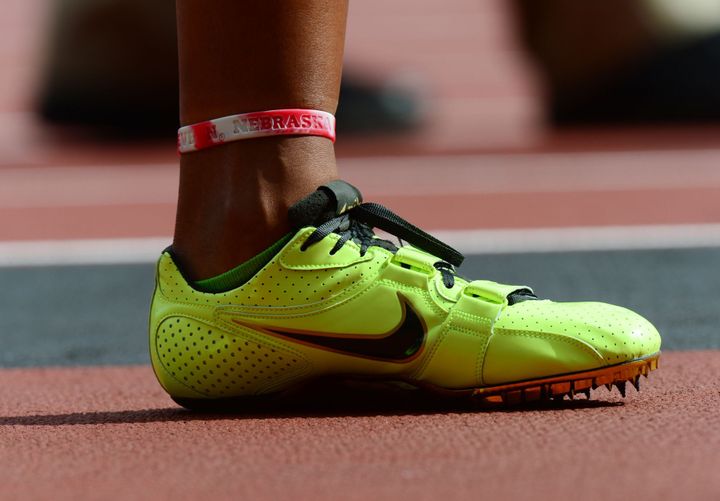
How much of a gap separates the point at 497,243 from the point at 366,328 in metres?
3.46

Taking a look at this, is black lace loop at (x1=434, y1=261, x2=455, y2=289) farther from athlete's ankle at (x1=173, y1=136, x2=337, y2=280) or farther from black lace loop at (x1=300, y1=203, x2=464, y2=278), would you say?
athlete's ankle at (x1=173, y1=136, x2=337, y2=280)

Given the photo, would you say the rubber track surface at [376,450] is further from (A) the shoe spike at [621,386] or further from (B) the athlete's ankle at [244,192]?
(B) the athlete's ankle at [244,192]

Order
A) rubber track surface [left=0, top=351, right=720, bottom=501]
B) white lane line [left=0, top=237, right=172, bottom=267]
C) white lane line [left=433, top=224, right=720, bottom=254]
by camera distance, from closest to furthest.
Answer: rubber track surface [left=0, top=351, right=720, bottom=501] < white lane line [left=433, top=224, right=720, bottom=254] < white lane line [left=0, top=237, right=172, bottom=267]

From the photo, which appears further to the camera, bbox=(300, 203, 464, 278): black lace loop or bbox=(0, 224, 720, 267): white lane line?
bbox=(0, 224, 720, 267): white lane line

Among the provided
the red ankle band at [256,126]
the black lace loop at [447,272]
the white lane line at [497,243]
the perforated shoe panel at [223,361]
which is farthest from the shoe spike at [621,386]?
the white lane line at [497,243]

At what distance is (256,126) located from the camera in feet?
7.03

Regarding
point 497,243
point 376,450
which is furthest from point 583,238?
point 376,450

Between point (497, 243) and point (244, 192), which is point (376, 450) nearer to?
point (244, 192)

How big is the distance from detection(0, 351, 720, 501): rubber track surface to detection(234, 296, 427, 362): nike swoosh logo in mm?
102

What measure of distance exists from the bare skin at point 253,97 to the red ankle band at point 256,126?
0.04ft

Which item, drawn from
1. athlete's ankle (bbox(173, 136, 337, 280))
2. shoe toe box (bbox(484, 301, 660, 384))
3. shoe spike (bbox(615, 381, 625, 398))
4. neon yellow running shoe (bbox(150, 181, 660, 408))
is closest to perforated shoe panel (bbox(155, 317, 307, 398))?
neon yellow running shoe (bbox(150, 181, 660, 408))

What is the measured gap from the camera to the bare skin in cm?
214

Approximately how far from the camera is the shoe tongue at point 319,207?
2.15 metres

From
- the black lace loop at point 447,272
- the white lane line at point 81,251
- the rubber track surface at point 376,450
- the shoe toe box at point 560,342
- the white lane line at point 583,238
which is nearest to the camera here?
the rubber track surface at point 376,450
